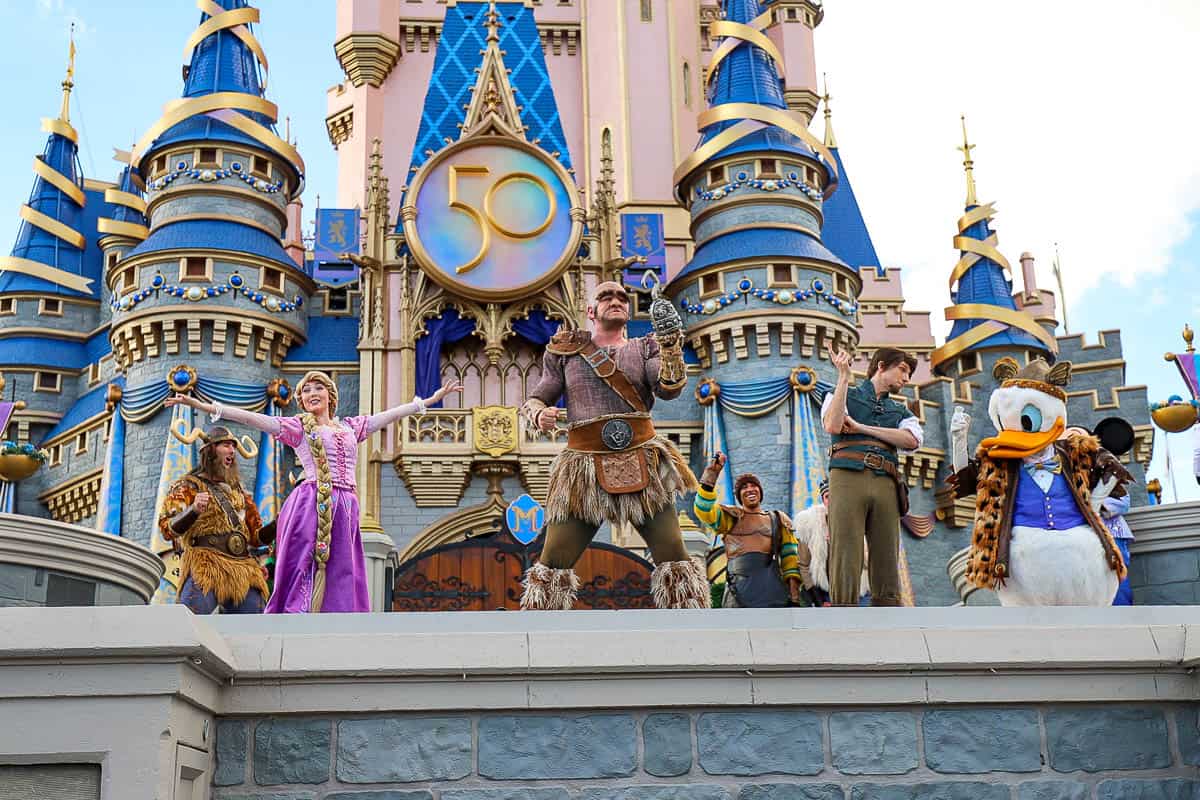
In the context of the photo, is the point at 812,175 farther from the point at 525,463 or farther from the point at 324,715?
the point at 324,715

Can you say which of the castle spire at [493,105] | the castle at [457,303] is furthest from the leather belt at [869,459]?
the castle spire at [493,105]

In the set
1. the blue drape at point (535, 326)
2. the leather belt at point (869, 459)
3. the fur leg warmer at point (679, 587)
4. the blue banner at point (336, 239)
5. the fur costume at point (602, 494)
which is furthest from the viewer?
the blue banner at point (336, 239)

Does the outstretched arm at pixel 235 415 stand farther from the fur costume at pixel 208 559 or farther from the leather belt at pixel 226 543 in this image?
the leather belt at pixel 226 543

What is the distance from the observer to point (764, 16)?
83.5 feet

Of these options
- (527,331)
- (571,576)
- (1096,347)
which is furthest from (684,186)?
(571,576)

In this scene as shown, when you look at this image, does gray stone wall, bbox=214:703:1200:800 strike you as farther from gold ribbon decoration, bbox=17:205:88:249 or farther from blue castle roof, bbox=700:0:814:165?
gold ribbon decoration, bbox=17:205:88:249

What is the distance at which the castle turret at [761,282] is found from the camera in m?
18.9

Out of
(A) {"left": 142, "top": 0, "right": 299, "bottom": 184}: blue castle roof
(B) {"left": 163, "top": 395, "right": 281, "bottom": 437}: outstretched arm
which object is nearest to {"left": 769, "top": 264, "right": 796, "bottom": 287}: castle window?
(A) {"left": 142, "top": 0, "right": 299, "bottom": 184}: blue castle roof

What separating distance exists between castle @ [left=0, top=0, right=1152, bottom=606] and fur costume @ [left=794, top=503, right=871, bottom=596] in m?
8.13

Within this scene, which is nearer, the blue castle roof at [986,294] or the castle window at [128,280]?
the castle window at [128,280]

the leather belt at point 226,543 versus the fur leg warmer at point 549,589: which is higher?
the leather belt at point 226,543

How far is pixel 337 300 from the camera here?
2094cm

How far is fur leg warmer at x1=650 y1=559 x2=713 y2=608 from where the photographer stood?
20.2 feet

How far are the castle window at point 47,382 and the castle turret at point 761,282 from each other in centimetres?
1029
